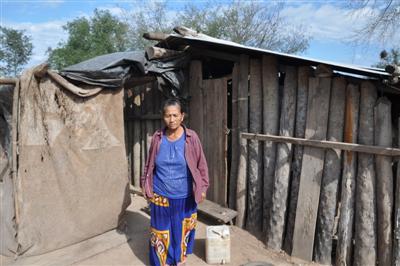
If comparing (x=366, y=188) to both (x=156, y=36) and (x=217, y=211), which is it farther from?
(x=156, y=36)

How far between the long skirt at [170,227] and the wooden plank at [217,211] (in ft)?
3.40

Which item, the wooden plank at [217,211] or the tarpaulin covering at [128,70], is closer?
the tarpaulin covering at [128,70]

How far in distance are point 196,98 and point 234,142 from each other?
3.66 feet

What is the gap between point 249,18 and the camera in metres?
20.0

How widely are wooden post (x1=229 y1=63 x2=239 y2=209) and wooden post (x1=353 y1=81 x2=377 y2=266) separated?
1.81 metres

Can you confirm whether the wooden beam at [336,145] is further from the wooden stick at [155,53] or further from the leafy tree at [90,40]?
the leafy tree at [90,40]

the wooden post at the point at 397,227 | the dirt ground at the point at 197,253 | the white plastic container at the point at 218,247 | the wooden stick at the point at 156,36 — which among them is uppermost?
the wooden stick at the point at 156,36

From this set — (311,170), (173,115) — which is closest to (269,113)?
(311,170)

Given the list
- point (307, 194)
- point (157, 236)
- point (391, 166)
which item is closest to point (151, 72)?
point (157, 236)

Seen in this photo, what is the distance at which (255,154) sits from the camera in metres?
4.57

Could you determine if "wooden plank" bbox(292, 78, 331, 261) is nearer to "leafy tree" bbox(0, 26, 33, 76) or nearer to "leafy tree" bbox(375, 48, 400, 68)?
"leafy tree" bbox(375, 48, 400, 68)

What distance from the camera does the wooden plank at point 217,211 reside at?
4.77m

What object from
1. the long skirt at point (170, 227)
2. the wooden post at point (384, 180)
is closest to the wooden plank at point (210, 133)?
the long skirt at point (170, 227)

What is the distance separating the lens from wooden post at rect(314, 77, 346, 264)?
374 centimetres
